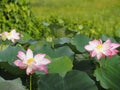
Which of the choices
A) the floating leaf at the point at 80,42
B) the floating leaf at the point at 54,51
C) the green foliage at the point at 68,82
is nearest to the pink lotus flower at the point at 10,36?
the floating leaf at the point at 80,42

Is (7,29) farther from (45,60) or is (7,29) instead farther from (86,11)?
(86,11)

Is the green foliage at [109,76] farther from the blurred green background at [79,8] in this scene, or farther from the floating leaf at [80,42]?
the blurred green background at [79,8]

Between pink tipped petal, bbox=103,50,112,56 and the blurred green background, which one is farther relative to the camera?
the blurred green background

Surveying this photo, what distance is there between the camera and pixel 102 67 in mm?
2340

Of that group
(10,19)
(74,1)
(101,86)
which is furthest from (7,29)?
(74,1)

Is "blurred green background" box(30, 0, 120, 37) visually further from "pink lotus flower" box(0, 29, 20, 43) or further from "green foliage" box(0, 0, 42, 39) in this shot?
"pink lotus flower" box(0, 29, 20, 43)

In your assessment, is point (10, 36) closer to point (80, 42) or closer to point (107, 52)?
point (80, 42)

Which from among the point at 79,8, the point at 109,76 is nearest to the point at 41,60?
the point at 109,76

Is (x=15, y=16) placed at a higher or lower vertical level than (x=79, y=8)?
higher

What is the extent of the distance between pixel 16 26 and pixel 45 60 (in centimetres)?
390

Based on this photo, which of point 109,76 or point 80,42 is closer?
point 109,76

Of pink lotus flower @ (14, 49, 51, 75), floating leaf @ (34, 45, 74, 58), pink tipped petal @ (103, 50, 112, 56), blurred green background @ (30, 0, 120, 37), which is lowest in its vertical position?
blurred green background @ (30, 0, 120, 37)

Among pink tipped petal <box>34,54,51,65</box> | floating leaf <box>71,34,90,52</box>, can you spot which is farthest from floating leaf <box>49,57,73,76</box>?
floating leaf <box>71,34,90,52</box>

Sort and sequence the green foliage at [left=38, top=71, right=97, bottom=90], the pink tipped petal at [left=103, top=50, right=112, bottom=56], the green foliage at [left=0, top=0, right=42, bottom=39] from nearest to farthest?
the green foliage at [left=38, top=71, right=97, bottom=90], the pink tipped petal at [left=103, top=50, right=112, bottom=56], the green foliage at [left=0, top=0, right=42, bottom=39]
